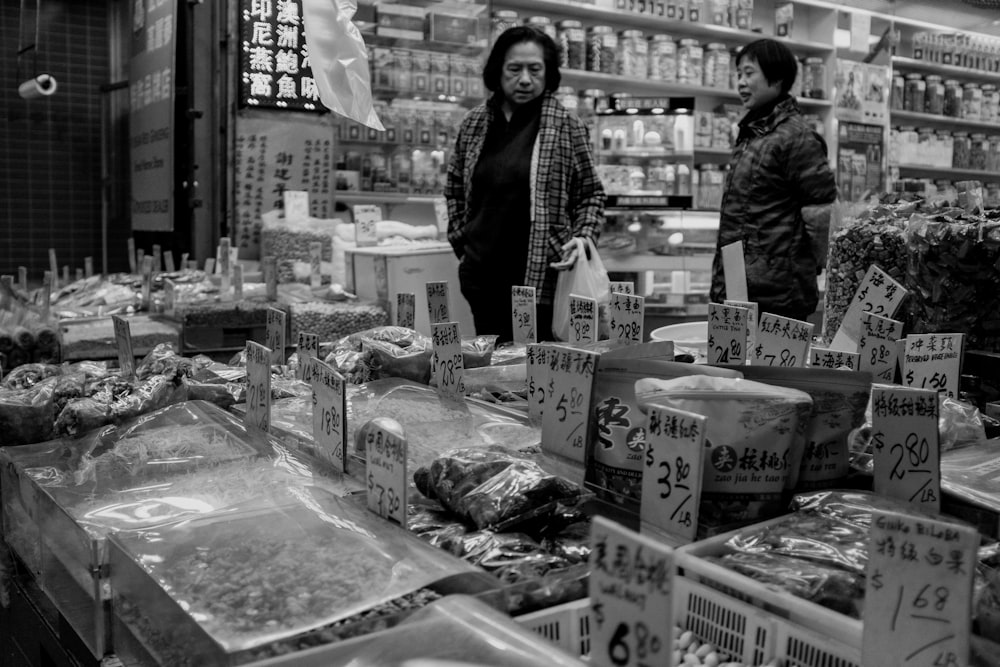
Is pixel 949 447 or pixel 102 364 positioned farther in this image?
pixel 102 364

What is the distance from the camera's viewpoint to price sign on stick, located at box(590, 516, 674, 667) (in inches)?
23.4

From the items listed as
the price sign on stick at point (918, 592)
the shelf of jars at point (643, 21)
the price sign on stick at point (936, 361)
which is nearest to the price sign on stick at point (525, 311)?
the price sign on stick at point (936, 361)

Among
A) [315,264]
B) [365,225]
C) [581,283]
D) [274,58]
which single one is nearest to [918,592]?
A: [581,283]

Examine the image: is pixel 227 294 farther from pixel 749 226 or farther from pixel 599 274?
pixel 749 226

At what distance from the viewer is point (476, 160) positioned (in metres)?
3.18

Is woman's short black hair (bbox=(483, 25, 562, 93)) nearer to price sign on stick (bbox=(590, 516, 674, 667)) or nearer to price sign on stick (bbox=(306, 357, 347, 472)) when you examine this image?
price sign on stick (bbox=(306, 357, 347, 472))

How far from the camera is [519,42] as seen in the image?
303 centimetres

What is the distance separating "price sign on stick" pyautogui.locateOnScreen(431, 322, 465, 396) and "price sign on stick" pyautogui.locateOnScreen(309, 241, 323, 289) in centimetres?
211

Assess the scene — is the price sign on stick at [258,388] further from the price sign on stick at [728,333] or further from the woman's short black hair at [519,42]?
the woman's short black hair at [519,42]

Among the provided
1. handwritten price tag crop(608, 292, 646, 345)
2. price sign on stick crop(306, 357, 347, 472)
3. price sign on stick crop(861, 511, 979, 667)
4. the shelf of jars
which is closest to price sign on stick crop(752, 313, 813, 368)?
handwritten price tag crop(608, 292, 646, 345)

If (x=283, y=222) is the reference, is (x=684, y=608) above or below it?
below

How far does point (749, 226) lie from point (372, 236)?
155 centimetres

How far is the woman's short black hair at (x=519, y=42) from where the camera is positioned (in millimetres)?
3027

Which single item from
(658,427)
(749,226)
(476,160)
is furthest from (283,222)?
(658,427)
